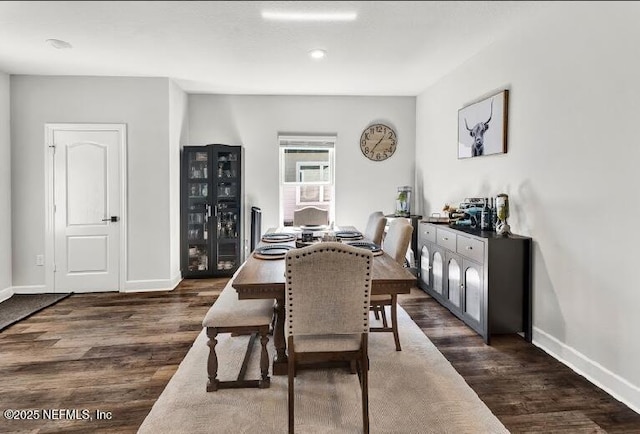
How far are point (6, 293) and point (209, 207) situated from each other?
251 centimetres

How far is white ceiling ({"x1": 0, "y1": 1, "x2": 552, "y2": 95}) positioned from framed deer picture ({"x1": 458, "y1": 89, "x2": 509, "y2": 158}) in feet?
1.82

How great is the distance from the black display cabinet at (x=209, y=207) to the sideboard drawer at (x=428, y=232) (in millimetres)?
2485

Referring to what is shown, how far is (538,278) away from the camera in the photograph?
293 cm

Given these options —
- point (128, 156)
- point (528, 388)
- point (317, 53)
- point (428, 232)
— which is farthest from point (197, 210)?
point (528, 388)

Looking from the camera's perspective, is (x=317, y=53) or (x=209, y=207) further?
(x=209, y=207)

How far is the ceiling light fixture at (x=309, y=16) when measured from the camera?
2893 millimetres

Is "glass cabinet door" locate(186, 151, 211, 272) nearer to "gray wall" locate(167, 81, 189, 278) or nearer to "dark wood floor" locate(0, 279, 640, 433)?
→ "gray wall" locate(167, 81, 189, 278)

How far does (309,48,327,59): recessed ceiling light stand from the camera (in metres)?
3.67

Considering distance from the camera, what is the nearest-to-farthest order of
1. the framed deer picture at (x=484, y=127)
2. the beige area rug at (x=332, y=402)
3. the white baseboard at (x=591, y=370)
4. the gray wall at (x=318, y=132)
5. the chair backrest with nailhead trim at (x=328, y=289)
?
the chair backrest with nailhead trim at (x=328, y=289) < the beige area rug at (x=332, y=402) < the white baseboard at (x=591, y=370) < the framed deer picture at (x=484, y=127) < the gray wall at (x=318, y=132)

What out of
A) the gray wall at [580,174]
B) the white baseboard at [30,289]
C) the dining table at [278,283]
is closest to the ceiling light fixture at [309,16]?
the gray wall at [580,174]

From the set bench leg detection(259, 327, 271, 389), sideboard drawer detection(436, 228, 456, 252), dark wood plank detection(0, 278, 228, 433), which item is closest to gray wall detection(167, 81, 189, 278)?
dark wood plank detection(0, 278, 228, 433)

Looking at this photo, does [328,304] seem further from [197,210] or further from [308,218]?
[197,210]

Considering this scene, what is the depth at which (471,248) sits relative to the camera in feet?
10.4

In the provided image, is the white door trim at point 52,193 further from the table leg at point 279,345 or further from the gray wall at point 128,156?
the table leg at point 279,345
